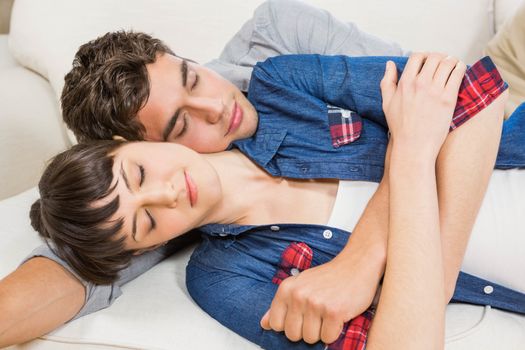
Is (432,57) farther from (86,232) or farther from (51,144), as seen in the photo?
(51,144)

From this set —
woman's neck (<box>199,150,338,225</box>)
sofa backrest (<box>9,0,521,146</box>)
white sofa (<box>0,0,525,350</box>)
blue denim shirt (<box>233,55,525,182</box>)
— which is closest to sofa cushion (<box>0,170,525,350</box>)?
blue denim shirt (<box>233,55,525,182</box>)

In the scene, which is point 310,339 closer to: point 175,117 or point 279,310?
point 279,310

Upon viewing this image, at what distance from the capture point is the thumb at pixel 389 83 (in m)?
1.06

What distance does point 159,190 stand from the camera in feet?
3.50

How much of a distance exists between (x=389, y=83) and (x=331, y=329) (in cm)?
47

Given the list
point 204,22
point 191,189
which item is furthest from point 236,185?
point 204,22

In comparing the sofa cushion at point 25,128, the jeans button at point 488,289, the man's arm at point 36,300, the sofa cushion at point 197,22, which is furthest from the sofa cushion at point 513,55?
the sofa cushion at point 25,128

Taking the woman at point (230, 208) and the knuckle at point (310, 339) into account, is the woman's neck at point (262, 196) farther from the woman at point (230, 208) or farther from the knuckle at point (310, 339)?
the knuckle at point (310, 339)

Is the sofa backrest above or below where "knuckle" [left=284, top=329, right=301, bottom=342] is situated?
above

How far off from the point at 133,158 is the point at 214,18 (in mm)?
799

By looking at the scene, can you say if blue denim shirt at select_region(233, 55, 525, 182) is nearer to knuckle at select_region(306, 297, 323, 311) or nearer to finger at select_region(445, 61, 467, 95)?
finger at select_region(445, 61, 467, 95)

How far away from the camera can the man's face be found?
119cm

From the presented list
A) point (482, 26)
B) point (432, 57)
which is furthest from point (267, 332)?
point (482, 26)

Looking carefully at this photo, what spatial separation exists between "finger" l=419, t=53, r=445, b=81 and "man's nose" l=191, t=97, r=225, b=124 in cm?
44
